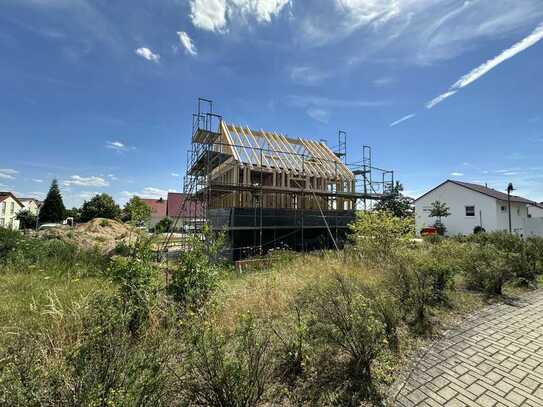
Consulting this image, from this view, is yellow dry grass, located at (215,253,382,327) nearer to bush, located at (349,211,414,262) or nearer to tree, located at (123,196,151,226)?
tree, located at (123,196,151,226)

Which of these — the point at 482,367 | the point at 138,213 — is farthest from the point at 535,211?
the point at 138,213

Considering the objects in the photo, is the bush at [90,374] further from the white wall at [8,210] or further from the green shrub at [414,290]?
the white wall at [8,210]

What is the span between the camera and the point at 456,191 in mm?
31391

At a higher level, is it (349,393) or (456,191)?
(456,191)

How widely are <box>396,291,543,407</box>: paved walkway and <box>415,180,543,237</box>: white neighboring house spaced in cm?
2551

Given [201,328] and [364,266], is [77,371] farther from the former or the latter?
[364,266]

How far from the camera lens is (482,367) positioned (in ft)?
11.5

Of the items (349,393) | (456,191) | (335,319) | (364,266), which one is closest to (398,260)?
(364,266)

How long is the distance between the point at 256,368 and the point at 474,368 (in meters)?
3.04

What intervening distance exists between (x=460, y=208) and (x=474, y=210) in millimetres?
1456

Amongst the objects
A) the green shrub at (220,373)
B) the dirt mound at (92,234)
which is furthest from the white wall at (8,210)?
the green shrub at (220,373)

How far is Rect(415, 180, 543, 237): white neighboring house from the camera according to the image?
28359mm

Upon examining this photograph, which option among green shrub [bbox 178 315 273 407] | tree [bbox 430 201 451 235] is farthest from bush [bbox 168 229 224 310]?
tree [bbox 430 201 451 235]

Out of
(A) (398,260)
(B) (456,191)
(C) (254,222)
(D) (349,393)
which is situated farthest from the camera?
(B) (456,191)
